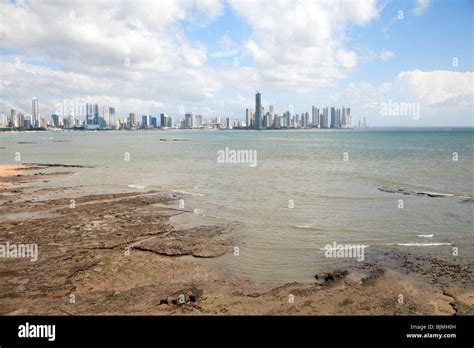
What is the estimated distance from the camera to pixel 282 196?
27.2 metres

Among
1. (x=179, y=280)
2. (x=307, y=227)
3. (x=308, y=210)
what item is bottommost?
(x=179, y=280)

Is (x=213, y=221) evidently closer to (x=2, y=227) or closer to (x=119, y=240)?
(x=119, y=240)

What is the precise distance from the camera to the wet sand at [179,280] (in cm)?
1000

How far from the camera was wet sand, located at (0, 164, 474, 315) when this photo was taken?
10000 mm

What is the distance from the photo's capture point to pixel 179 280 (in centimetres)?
1193

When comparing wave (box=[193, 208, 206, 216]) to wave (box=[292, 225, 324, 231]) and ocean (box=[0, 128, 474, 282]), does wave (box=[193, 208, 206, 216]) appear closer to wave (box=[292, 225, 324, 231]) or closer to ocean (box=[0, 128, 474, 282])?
ocean (box=[0, 128, 474, 282])

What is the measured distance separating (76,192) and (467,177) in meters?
36.8

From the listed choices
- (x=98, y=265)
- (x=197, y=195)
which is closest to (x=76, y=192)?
(x=197, y=195)

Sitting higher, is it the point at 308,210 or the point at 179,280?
the point at 308,210
